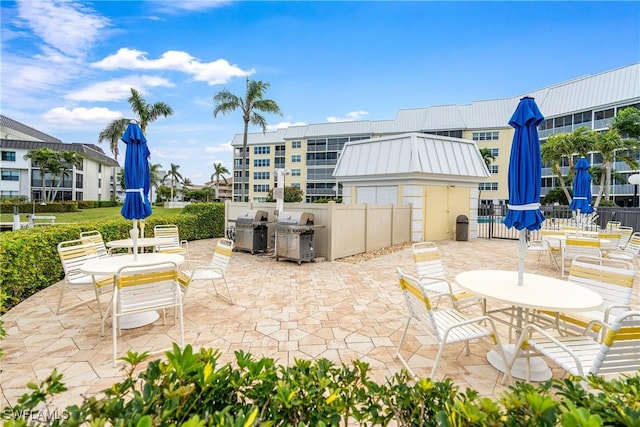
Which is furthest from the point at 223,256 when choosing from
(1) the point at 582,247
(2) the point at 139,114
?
(2) the point at 139,114

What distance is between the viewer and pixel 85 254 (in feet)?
16.1

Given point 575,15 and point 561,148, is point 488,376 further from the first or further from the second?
point 561,148

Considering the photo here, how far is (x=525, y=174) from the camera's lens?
3.26 metres

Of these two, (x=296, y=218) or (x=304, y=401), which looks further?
(x=296, y=218)

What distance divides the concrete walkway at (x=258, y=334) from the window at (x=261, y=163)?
139 feet

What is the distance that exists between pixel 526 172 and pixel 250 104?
70.9ft

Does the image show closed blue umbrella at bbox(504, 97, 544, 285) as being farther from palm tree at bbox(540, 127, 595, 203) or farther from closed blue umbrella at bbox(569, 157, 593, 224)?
palm tree at bbox(540, 127, 595, 203)

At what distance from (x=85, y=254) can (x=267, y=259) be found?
4.57 meters

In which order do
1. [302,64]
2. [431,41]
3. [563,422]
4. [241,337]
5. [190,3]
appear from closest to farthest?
[563,422]
[241,337]
[190,3]
[431,41]
[302,64]

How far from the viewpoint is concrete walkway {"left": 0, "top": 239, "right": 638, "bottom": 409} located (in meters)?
3.07

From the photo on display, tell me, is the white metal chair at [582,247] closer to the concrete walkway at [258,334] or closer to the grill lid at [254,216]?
the concrete walkway at [258,334]

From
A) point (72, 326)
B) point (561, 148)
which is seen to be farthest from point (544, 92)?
point (72, 326)

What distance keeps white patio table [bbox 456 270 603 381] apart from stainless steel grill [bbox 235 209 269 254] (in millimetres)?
6959

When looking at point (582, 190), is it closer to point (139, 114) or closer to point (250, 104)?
point (250, 104)
